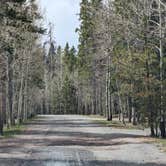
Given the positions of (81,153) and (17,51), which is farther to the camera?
(17,51)

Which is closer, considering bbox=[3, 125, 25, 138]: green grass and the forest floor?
the forest floor

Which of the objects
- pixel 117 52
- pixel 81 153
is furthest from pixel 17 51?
pixel 81 153

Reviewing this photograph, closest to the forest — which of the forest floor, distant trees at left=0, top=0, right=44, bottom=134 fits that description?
distant trees at left=0, top=0, right=44, bottom=134

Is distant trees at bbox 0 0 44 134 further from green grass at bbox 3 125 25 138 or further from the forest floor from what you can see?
the forest floor

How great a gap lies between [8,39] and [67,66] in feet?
317

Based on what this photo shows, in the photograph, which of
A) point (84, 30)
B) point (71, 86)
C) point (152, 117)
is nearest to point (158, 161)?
point (152, 117)

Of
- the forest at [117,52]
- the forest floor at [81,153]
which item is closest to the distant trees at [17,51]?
the forest at [117,52]

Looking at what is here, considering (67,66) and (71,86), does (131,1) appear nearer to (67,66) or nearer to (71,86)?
(71,86)

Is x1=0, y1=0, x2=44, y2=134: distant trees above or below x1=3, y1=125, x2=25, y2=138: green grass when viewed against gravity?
above

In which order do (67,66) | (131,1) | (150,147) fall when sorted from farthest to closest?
(67,66) < (131,1) < (150,147)

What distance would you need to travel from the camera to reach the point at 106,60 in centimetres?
6022

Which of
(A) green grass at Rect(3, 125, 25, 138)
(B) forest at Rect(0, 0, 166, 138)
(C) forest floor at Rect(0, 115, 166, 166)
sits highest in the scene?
(B) forest at Rect(0, 0, 166, 138)

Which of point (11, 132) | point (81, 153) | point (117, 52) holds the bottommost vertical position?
point (81, 153)

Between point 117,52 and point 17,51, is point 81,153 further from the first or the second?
point 17,51
